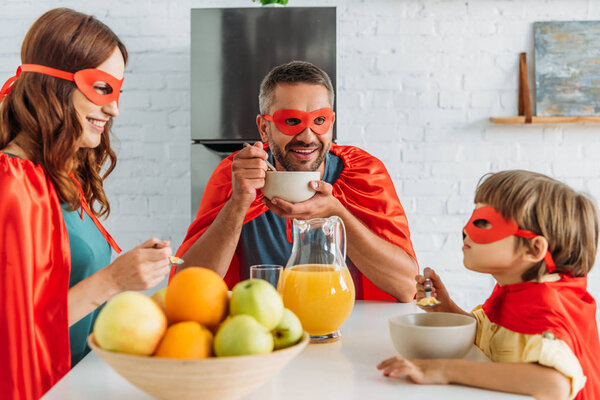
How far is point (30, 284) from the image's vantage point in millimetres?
1099

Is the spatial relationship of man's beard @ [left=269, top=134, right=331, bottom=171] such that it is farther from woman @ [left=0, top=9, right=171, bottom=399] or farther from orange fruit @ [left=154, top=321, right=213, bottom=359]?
orange fruit @ [left=154, top=321, right=213, bottom=359]

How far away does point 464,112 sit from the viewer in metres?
2.64

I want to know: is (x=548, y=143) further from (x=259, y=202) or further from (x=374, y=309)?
(x=374, y=309)

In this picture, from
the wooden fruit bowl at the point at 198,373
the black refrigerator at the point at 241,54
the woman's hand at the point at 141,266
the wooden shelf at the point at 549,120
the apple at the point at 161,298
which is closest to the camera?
the wooden fruit bowl at the point at 198,373

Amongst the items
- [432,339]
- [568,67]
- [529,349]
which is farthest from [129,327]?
[568,67]

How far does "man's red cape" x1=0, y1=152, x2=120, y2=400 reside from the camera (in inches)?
42.6

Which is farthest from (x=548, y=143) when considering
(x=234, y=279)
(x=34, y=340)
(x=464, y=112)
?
(x=34, y=340)

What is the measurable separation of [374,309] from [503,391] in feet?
1.70

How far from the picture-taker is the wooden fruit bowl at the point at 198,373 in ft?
1.99

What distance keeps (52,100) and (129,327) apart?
0.77 metres

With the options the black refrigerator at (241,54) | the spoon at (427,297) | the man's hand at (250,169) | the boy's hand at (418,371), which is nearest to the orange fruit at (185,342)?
the boy's hand at (418,371)

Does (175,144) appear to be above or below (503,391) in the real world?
above

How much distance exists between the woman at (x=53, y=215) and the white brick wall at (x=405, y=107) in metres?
1.24

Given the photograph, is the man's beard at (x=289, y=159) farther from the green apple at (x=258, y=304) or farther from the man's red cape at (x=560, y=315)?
the green apple at (x=258, y=304)
